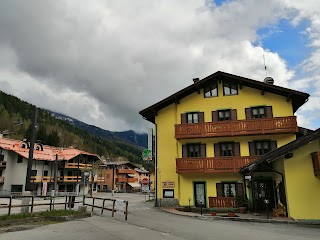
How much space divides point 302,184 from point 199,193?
10356 mm

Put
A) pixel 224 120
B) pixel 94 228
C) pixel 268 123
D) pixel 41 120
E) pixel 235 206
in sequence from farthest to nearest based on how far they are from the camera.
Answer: pixel 41 120 < pixel 224 120 < pixel 268 123 < pixel 235 206 < pixel 94 228

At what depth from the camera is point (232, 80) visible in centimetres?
2850

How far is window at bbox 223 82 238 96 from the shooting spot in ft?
93.1

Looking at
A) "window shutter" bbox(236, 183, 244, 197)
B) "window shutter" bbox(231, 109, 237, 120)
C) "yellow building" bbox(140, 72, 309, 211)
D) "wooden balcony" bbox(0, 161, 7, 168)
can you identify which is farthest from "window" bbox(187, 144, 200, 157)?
"wooden balcony" bbox(0, 161, 7, 168)

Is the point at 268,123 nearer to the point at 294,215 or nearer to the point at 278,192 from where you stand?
the point at 278,192

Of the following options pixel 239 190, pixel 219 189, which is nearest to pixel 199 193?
pixel 219 189

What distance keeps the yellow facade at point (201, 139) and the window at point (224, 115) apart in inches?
18.3

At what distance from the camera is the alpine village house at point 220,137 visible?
25.1m

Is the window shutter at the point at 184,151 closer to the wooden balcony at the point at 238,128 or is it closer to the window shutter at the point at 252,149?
the wooden balcony at the point at 238,128

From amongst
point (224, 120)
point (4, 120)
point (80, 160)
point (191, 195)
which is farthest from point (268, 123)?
point (4, 120)

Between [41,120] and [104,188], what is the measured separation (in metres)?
78.5

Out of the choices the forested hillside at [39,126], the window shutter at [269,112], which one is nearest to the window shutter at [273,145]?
the window shutter at [269,112]

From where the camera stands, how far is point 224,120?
27719 mm

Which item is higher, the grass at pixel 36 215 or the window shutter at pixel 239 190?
the window shutter at pixel 239 190
